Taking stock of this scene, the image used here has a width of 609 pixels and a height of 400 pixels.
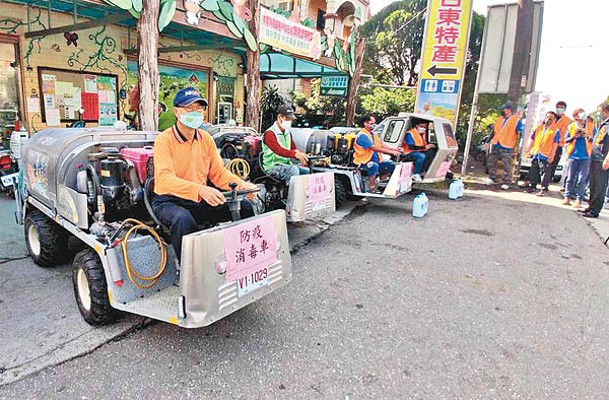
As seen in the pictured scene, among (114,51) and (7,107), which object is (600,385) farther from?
(114,51)

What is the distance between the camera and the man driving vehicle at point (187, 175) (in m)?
2.79

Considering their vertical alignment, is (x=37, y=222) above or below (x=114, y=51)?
below

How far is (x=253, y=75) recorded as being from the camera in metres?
7.92

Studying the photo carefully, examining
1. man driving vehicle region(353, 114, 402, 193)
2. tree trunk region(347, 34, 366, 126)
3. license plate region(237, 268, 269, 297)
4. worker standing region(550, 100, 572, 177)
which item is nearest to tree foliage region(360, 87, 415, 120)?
tree trunk region(347, 34, 366, 126)

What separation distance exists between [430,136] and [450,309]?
5443mm

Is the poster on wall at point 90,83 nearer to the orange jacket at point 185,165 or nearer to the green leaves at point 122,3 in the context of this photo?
the green leaves at point 122,3

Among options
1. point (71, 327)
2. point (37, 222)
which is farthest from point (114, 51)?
point (71, 327)

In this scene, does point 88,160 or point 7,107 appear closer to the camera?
point 88,160

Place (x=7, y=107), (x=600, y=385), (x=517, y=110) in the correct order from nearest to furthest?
(x=600, y=385) → (x=7, y=107) → (x=517, y=110)

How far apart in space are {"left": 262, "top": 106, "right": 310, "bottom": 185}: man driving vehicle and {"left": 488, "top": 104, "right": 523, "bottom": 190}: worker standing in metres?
6.28

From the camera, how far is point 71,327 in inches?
115

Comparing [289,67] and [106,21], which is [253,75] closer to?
[106,21]

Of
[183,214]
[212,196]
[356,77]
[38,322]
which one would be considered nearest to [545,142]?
[356,77]

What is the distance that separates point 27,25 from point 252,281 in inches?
319
